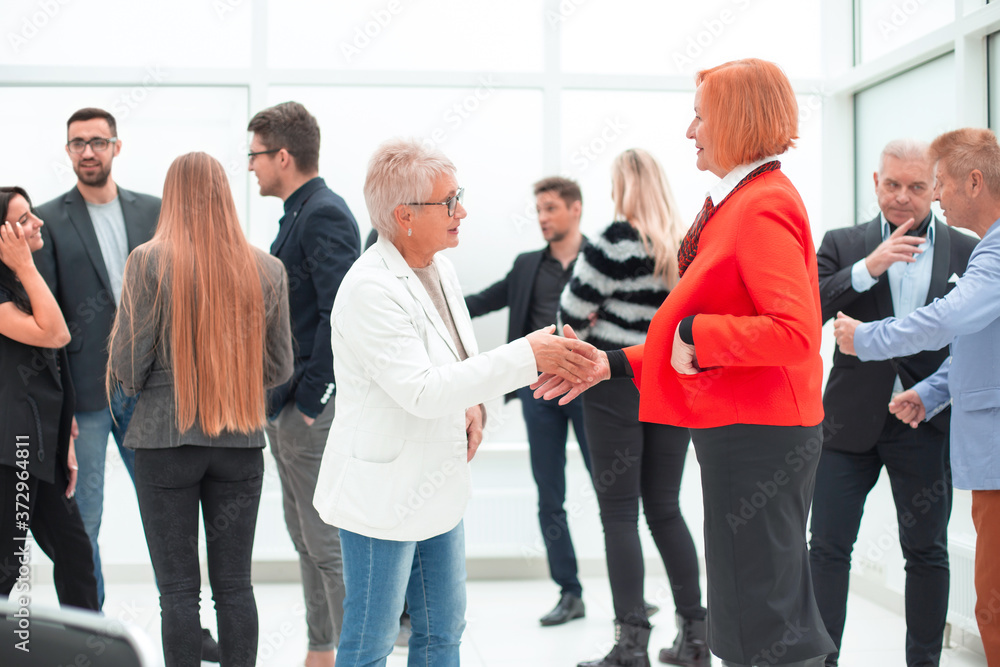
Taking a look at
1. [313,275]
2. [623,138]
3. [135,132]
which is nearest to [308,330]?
[313,275]

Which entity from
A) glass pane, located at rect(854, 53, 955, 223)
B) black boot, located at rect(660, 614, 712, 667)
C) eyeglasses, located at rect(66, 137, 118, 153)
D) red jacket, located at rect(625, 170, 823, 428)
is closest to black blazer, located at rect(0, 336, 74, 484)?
eyeglasses, located at rect(66, 137, 118, 153)

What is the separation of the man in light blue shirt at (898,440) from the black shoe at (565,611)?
1.23 meters

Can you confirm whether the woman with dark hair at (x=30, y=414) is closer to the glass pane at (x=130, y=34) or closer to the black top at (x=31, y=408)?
the black top at (x=31, y=408)

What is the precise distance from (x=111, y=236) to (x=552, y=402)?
182cm

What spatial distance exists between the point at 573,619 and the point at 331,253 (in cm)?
185

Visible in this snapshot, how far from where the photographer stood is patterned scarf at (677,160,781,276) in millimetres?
1509

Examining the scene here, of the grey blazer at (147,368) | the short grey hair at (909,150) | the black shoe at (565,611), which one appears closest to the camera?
the grey blazer at (147,368)

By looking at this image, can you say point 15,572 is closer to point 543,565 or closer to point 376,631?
point 376,631

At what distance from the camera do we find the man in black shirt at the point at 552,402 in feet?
11.3

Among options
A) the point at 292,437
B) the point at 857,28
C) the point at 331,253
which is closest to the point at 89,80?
the point at 331,253

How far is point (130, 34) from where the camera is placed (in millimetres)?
3963

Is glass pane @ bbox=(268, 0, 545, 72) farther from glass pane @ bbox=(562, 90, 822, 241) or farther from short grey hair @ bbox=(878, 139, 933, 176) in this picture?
short grey hair @ bbox=(878, 139, 933, 176)

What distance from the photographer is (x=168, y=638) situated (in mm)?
2033

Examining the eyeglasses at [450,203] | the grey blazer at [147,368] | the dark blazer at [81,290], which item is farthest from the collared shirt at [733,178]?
the dark blazer at [81,290]
